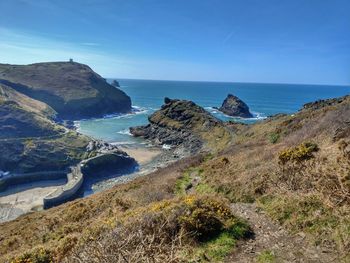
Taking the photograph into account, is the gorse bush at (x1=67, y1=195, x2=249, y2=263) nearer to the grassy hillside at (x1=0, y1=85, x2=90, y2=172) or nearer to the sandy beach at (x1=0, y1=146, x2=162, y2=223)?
the sandy beach at (x1=0, y1=146, x2=162, y2=223)

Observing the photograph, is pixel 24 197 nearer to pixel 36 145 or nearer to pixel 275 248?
pixel 36 145

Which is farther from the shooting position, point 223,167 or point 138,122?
point 138,122

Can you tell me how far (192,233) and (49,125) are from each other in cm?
6576

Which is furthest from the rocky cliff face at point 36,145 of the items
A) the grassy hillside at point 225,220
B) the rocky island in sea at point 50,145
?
the grassy hillside at point 225,220

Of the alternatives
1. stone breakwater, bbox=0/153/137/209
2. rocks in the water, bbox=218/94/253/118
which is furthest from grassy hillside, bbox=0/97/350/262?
rocks in the water, bbox=218/94/253/118

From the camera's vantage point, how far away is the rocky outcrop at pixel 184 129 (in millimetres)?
60250

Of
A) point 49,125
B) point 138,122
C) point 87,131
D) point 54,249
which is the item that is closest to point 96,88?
point 138,122

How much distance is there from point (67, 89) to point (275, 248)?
122181 millimetres

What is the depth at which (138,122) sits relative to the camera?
97.1 m

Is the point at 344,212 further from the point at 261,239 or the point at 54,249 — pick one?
the point at 54,249

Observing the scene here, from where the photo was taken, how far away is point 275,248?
8438 millimetres

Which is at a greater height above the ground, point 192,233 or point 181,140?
point 192,233

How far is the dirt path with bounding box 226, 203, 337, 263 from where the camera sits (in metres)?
7.71

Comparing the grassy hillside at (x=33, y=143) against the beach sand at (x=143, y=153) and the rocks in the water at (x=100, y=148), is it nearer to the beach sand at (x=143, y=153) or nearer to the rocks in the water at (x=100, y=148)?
the rocks in the water at (x=100, y=148)
